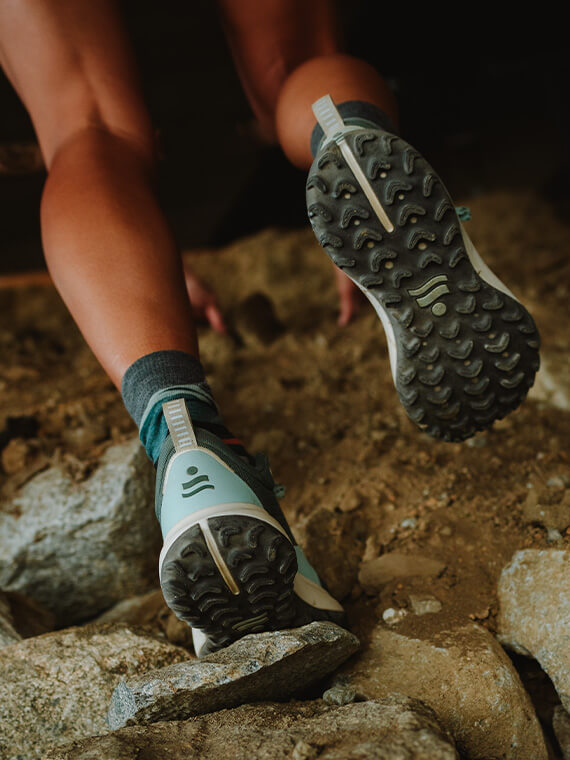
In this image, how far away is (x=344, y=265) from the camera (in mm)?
970

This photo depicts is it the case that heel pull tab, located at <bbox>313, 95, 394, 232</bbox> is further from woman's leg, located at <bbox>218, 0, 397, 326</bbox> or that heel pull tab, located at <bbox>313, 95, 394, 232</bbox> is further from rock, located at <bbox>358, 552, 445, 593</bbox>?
rock, located at <bbox>358, 552, 445, 593</bbox>

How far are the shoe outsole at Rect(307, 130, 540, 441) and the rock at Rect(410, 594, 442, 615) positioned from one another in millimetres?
288

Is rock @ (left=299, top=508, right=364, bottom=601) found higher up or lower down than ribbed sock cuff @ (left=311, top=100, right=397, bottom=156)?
lower down

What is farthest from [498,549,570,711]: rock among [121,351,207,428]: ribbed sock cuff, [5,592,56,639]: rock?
[5,592,56,639]: rock

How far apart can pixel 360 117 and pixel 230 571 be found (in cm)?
67

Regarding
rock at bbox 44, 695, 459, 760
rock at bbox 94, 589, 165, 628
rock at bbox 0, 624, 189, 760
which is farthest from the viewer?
rock at bbox 94, 589, 165, 628

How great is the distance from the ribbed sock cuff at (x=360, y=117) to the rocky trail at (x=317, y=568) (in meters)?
0.61

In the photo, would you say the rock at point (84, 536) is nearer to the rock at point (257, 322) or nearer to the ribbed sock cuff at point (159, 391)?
the ribbed sock cuff at point (159, 391)

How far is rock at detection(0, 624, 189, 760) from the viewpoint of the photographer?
921mm

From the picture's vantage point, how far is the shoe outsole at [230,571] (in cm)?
80

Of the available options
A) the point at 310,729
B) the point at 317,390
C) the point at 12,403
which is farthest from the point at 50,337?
the point at 310,729

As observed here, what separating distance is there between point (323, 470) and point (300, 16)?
2.83ft

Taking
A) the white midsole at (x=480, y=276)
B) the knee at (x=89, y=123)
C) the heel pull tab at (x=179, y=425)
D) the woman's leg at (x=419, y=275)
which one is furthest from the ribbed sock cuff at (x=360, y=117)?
the heel pull tab at (x=179, y=425)

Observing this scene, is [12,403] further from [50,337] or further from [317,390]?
[317,390]
